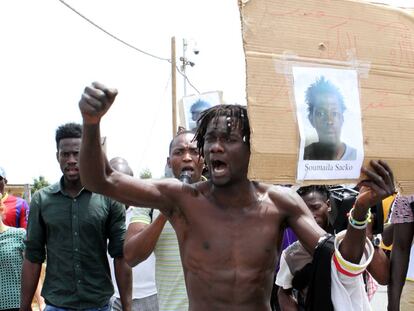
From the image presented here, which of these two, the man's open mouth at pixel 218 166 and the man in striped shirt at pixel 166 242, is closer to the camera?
the man's open mouth at pixel 218 166

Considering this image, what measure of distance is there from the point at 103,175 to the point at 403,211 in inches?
65.8

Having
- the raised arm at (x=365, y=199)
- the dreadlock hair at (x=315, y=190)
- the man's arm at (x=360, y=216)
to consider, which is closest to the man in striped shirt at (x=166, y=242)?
the dreadlock hair at (x=315, y=190)

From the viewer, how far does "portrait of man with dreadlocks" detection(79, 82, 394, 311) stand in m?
2.38

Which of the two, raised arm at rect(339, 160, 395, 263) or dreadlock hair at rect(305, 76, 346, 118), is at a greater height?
dreadlock hair at rect(305, 76, 346, 118)

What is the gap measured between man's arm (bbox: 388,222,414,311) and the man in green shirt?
5.45 ft

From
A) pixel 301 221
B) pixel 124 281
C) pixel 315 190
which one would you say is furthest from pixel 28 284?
pixel 301 221

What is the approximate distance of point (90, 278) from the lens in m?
3.57

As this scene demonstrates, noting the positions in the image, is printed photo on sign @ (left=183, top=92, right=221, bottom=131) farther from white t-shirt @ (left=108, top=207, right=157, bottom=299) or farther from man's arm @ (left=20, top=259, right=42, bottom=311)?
man's arm @ (left=20, top=259, right=42, bottom=311)

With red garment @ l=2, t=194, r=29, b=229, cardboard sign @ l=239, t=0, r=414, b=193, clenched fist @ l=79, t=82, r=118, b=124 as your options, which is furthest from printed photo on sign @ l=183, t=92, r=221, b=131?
clenched fist @ l=79, t=82, r=118, b=124

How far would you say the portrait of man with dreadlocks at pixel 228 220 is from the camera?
2.38 metres

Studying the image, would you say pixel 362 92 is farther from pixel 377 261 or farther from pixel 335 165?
pixel 377 261

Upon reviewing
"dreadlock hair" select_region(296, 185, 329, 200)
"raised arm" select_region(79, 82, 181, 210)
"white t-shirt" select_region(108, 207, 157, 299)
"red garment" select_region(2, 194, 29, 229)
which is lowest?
"white t-shirt" select_region(108, 207, 157, 299)

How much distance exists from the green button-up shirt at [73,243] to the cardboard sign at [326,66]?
180 cm

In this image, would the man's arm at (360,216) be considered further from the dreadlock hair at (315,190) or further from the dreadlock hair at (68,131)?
the dreadlock hair at (68,131)
